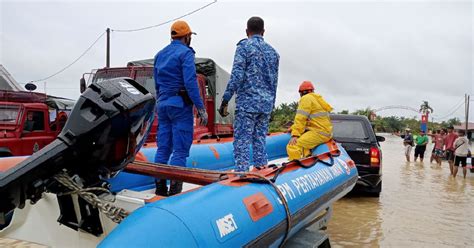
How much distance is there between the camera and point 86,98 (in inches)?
70.4

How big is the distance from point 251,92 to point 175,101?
82cm

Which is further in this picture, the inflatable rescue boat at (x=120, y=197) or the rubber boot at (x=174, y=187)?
the rubber boot at (x=174, y=187)

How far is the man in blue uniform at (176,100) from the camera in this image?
3.03m

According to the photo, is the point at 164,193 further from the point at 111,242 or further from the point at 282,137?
the point at 282,137

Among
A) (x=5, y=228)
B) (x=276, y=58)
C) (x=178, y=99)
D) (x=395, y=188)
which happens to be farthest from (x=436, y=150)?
(x=5, y=228)

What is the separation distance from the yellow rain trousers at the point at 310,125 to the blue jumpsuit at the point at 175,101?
207 cm

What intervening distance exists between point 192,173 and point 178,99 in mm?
794

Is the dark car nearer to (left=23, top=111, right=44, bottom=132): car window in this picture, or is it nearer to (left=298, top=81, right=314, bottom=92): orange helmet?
(left=298, top=81, right=314, bottom=92): orange helmet

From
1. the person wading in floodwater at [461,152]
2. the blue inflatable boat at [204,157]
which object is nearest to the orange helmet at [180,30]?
the blue inflatable boat at [204,157]

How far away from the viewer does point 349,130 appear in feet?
22.4

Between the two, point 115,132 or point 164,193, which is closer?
point 115,132

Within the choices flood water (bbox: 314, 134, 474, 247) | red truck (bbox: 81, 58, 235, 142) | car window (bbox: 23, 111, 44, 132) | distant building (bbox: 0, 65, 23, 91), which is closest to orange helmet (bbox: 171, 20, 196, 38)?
flood water (bbox: 314, 134, 474, 247)

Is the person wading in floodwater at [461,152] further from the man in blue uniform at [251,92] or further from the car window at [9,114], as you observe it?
the car window at [9,114]

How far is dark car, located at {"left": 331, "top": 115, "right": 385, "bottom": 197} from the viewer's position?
6.36 m
